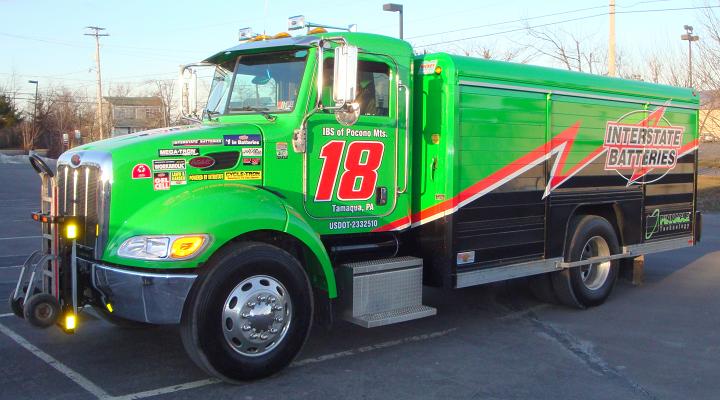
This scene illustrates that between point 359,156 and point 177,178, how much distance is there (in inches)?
63.5

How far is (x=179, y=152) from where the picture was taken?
5285mm

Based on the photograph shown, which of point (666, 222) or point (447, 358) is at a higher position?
point (666, 222)

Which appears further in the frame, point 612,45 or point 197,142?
point 612,45

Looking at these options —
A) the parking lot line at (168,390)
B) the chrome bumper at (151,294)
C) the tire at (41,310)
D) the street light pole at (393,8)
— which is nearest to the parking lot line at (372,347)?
the parking lot line at (168,390)

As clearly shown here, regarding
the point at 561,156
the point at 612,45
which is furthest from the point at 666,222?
the point at 612,45

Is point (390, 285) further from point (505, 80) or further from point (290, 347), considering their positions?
point (505, 80)

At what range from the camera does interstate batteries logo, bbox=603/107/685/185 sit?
8.24m

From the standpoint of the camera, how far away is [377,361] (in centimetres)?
596

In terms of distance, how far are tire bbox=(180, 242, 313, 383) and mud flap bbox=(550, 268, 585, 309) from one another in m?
3.53

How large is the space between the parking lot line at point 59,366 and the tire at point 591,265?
509 cm

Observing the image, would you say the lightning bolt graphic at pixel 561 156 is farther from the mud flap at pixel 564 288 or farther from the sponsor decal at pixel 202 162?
the sponsor decal at pixel 202 162

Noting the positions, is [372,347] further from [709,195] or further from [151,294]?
[709,195]

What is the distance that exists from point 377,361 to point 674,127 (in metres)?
5.56

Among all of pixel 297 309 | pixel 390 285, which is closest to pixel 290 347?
pixel 297 309
